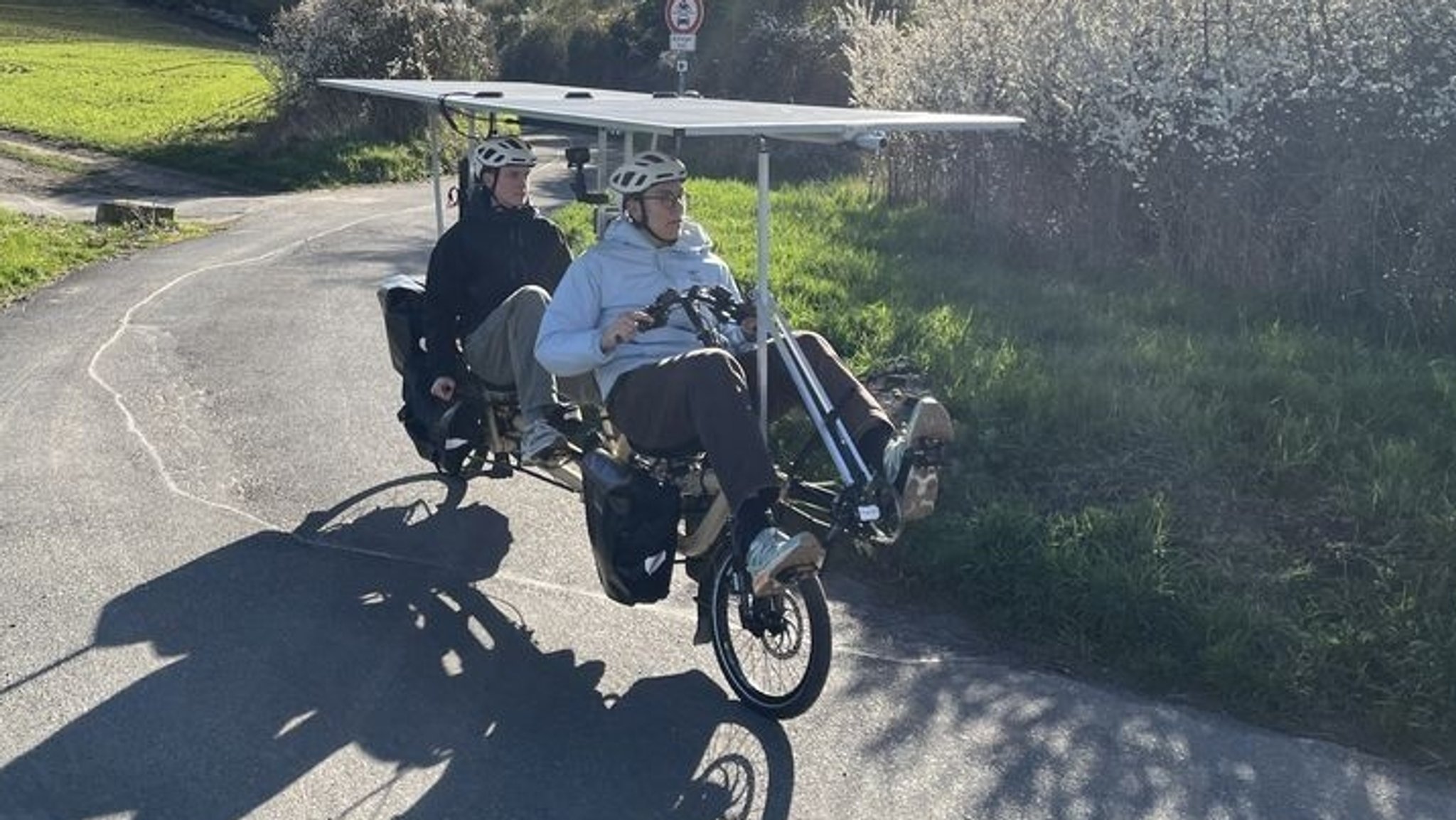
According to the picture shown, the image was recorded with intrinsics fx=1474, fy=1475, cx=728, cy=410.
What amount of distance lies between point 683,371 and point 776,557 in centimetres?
77

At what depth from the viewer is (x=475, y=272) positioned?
644cm

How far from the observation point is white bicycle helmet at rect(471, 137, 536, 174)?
6.51m

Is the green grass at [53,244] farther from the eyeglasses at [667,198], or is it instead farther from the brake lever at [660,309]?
the brake lever at [660,309]

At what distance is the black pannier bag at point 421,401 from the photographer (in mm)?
6242

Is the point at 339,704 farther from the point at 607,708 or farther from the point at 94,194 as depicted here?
the point at 94,194

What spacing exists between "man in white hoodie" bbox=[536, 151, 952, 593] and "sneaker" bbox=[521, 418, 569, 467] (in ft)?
1.39

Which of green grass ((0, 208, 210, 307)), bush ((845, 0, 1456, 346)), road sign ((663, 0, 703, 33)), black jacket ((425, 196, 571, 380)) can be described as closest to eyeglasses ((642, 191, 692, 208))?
black jacket ((425, 196, 571, 380))

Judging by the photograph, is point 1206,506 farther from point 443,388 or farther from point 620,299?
point 443,388

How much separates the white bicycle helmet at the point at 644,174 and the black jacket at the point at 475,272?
1248 millimetres

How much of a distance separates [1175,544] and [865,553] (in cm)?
119

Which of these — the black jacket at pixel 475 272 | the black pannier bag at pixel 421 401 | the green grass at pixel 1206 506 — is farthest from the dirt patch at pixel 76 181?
the green grass at pixel 1206 506

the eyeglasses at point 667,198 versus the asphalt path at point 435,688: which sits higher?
the eyeglasses at point 667,198

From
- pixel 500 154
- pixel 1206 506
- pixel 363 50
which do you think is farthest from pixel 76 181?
pixel 1206 506

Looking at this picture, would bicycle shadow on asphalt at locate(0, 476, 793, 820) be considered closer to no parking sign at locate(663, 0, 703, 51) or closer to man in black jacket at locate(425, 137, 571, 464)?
man in black jacket at locate(425, 137, 571, 464)
